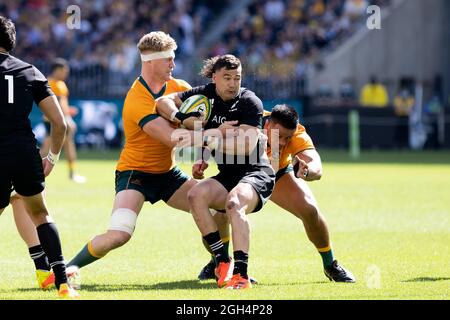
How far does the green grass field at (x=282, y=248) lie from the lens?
8.95 meters

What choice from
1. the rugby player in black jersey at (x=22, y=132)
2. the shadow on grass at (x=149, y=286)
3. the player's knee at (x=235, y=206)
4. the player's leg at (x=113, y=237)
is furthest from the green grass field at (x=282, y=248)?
the player's knee at (x=235, y=206)

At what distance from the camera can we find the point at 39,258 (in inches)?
368

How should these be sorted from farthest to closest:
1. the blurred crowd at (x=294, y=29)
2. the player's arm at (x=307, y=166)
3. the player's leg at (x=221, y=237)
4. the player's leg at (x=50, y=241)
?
the blurred crowd at (x=294, y=29) < the player's leg at (x=221, y=237) < the player's arm at (x=307, y=166) < the player's leg at (x=50, y=241)

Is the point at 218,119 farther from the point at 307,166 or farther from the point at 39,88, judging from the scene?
the point at 39,88

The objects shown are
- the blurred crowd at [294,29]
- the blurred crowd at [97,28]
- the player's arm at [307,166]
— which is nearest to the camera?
the player's arm at [307,166]

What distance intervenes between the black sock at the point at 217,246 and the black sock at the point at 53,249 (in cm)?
141

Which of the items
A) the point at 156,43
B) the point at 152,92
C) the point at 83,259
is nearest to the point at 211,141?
the point at 152,92

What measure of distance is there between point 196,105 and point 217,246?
124 cm

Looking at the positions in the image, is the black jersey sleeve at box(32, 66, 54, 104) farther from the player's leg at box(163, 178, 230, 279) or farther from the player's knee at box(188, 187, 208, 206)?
the player's leg at box(163, 178, 230, 279)

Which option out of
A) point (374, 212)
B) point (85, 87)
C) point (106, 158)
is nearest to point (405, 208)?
point (374, 212)

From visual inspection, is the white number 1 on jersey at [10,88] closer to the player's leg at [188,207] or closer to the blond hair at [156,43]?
the blond hair at [156,43]

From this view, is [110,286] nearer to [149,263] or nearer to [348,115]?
[149,263]

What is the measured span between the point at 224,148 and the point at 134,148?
1012mm

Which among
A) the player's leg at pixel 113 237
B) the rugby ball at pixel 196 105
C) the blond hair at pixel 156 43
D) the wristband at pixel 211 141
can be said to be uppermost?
the blond hair at pixel 156 43
